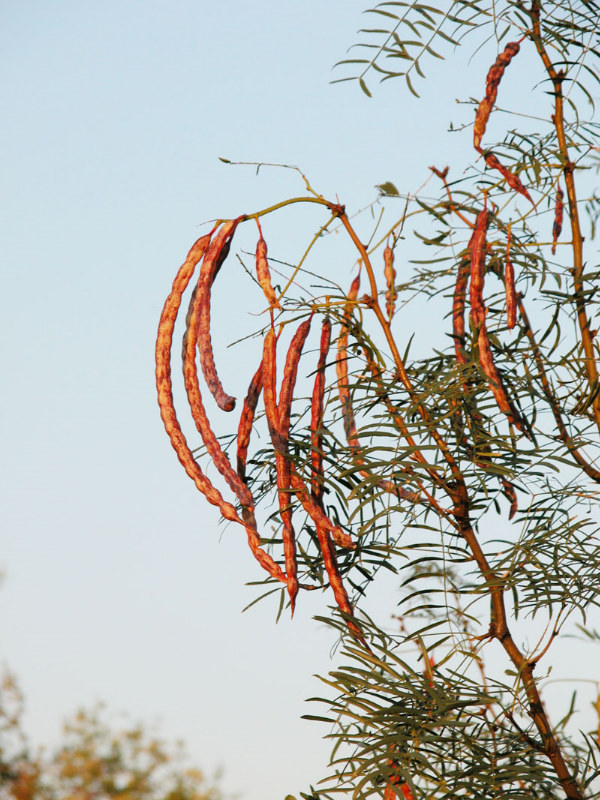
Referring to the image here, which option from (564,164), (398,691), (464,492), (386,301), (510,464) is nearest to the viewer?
(398,691)

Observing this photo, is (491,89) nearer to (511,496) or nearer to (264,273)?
(264,273)

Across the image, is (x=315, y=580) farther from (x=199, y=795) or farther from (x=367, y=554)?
(x=199, y=795)

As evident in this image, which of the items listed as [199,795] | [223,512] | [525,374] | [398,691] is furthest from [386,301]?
[199,795]

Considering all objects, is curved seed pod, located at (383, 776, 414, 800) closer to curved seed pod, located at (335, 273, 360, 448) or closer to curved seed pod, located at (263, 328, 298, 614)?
curved seed pod, located at (263, 328, 298, 614)

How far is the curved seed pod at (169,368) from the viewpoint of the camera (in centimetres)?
105

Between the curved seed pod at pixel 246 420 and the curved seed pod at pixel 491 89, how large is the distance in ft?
1.62

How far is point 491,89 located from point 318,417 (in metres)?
0.57

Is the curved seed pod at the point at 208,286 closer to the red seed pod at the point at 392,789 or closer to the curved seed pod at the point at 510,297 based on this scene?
the curved seed pod at the point at 510,297

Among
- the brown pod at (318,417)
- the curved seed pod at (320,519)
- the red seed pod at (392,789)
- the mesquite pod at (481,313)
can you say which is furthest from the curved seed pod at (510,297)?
the red seed pod at (392,789)

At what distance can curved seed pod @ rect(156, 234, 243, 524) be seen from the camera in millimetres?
1051

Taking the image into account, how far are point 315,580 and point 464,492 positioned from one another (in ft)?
0.75

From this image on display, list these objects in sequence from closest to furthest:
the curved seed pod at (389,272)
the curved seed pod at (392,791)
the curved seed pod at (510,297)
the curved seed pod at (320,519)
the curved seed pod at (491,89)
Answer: the curved seed pod at (392,791), the curved seed pod at (320,519), the curved seed pod at (510,297), the curved seed pod at (491,89), the curved seed pod at (389,272)

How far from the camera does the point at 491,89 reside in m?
1.25

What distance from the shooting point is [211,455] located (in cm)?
102
